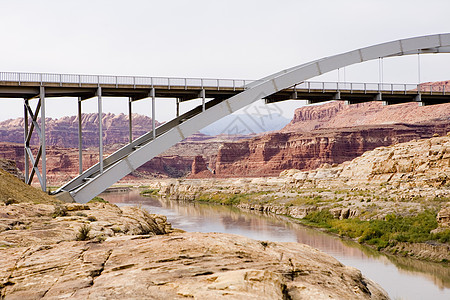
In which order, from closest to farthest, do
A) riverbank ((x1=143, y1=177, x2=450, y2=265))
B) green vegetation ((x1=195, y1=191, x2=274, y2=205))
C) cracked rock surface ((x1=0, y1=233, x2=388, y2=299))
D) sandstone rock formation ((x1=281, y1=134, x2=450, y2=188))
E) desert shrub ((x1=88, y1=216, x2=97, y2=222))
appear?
cracked rock surface ((x1=0, y1=233, x2=388, y2=299))
desert shrub ((x1=88, y1=216, x2=97, y2=222))
riverbank ((x1=143, y1=177, x2=450, y2=265))
sandstone rock formation ((x1=281, y1=134, x2=450, y2=188))
green vegetation ((x1=195, y1=191, x2=274, y2=205))

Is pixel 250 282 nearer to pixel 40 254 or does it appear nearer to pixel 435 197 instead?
pixel 40 254

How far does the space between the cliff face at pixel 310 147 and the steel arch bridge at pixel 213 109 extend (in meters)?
69.2

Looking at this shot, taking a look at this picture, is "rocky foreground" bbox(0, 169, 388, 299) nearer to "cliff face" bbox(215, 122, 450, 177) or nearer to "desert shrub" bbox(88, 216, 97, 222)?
"desert shrub" bbox(88, 216, 97, 222)

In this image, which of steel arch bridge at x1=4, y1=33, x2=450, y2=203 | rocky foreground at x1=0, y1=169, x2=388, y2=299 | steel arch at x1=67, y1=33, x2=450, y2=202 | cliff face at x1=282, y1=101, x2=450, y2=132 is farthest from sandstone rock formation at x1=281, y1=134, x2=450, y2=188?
cliff face at x1=282, y1=101, x2=450, y2=132

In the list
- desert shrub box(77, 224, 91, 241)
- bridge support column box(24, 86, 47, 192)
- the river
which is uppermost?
bridge support column box(24, 86, 47, 192)


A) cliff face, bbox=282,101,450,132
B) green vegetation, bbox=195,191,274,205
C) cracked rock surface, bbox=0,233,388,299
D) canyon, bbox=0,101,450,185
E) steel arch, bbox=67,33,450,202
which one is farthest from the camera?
cliff face, bbox=282,101,450,132

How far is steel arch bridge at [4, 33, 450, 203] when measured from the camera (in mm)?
19734

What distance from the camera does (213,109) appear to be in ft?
72.8

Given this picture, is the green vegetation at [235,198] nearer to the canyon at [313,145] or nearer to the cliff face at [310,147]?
the cliff face at [310,147]

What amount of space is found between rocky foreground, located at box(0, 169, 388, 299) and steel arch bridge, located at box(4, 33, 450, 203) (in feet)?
34.5

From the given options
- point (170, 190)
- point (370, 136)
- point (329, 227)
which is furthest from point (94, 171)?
point (370, 136)

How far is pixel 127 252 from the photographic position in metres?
7.44

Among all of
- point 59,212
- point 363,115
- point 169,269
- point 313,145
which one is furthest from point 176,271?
point 363,115

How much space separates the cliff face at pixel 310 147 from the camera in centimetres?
9531
